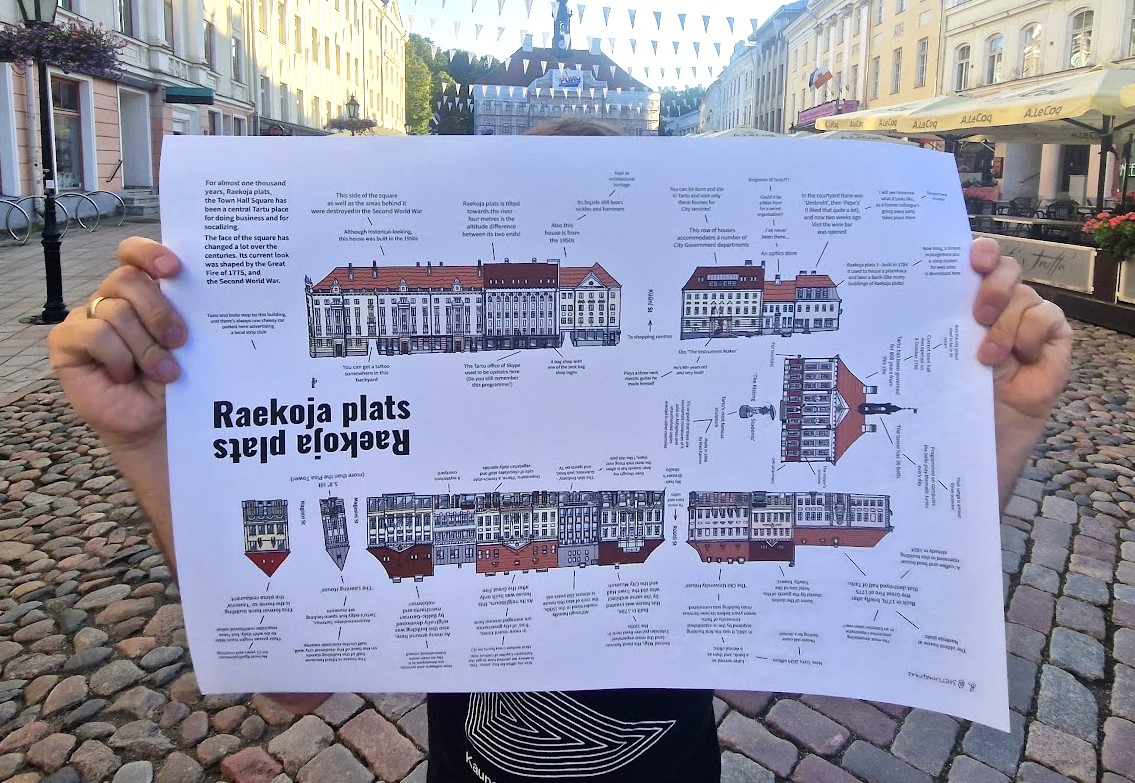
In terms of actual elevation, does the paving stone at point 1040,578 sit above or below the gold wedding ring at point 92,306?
below

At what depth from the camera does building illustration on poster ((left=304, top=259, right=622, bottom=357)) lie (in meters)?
1.19

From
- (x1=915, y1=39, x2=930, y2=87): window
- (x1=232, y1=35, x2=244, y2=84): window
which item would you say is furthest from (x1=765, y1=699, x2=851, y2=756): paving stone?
(x1=915, y1=39, x2=930, y2=87): window

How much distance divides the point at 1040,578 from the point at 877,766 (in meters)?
1.63

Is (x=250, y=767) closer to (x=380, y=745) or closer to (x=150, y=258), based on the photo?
(x=380, y=745)

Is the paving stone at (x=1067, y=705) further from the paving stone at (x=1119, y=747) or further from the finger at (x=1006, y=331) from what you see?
the finger at (x=1006, y=331)

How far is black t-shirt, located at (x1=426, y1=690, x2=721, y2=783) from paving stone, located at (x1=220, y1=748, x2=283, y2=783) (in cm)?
127

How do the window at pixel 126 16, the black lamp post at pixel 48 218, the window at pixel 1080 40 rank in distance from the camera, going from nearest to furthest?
the black lamp post at pixel 48 218
the window at pixel 126 16
the window at pixel 1080 40

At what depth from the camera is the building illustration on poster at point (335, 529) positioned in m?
1.19

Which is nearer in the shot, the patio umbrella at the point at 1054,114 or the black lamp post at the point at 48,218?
the black lamp post at the point at 48,218

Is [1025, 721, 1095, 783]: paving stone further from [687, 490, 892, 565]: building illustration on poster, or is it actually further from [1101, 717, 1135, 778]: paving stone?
[687, 490, 892, 565]: building illustration on poster

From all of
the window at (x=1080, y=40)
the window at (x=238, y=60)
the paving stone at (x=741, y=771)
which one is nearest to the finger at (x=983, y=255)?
the paving stone at (x=741, y=771)

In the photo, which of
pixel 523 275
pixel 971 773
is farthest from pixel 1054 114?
pixel 523 275

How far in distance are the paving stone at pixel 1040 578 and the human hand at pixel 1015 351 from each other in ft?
8.67

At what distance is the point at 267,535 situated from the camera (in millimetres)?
1182
